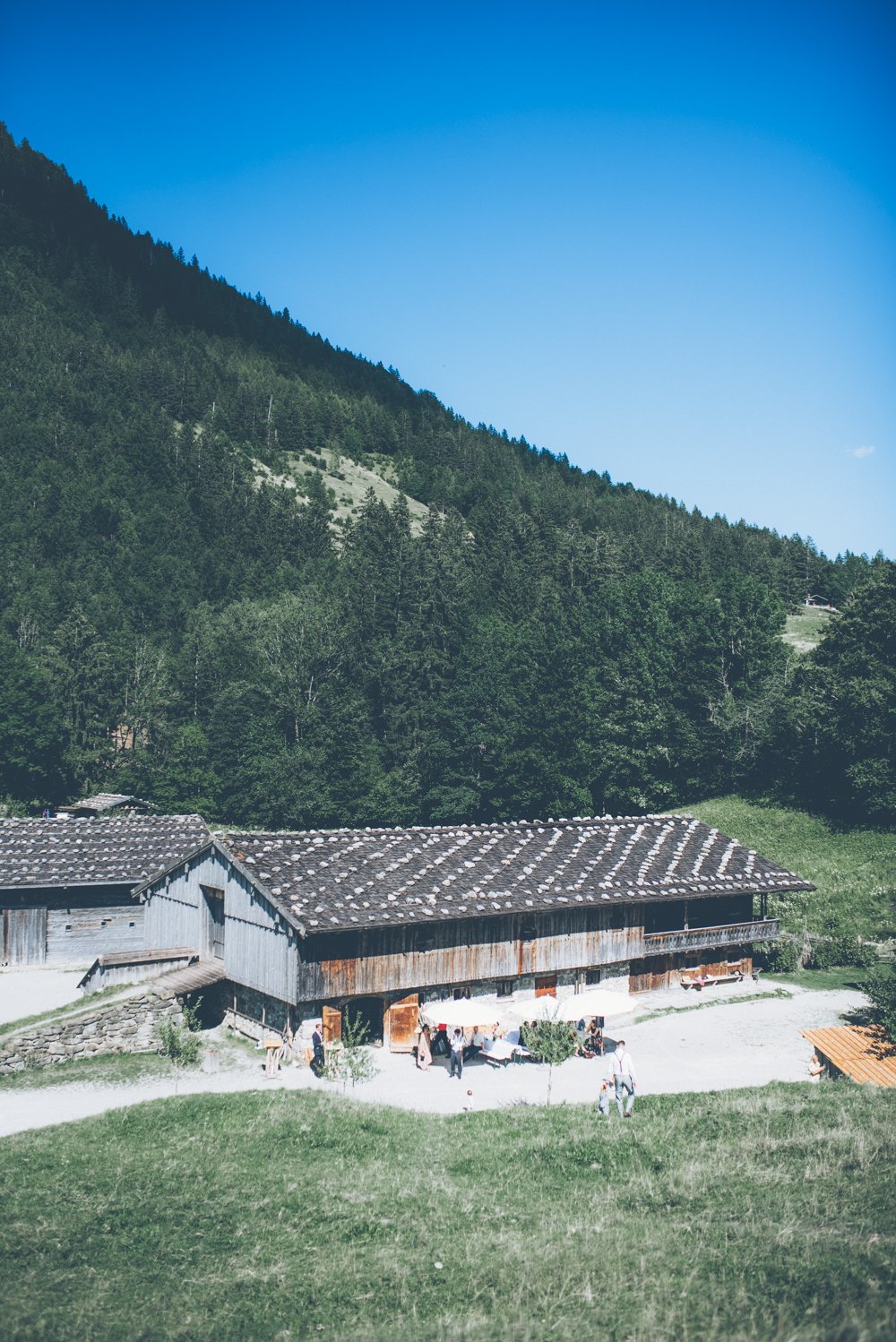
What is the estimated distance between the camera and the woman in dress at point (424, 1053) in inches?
A: 1088

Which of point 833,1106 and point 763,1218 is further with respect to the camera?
point 833,1106

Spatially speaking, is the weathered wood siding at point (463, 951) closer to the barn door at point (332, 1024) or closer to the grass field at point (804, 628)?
the barn door at point (332, 1024)

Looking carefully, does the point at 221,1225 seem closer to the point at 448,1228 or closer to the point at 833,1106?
the point at 448,1228

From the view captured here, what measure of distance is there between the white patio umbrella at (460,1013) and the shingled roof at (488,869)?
2.56m

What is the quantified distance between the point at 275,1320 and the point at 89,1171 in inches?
292

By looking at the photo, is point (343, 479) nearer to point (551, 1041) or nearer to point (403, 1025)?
point (403, 1025)

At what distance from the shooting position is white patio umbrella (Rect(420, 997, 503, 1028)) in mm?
27203

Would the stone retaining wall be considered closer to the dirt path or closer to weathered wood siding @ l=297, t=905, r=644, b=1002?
the dirt path

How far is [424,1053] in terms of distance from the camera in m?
27.8

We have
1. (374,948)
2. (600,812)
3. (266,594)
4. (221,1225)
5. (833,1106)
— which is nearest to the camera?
(221,1225)

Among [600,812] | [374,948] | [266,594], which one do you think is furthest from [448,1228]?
[266,594]

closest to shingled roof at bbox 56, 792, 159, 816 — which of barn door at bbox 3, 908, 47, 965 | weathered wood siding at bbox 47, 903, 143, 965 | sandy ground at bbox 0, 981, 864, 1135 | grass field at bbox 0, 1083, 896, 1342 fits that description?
weathered wood siding at bbox 47, 903, 143, 965

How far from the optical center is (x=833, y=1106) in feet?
66.7

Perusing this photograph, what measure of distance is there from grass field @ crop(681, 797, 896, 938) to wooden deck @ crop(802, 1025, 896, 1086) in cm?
1725
